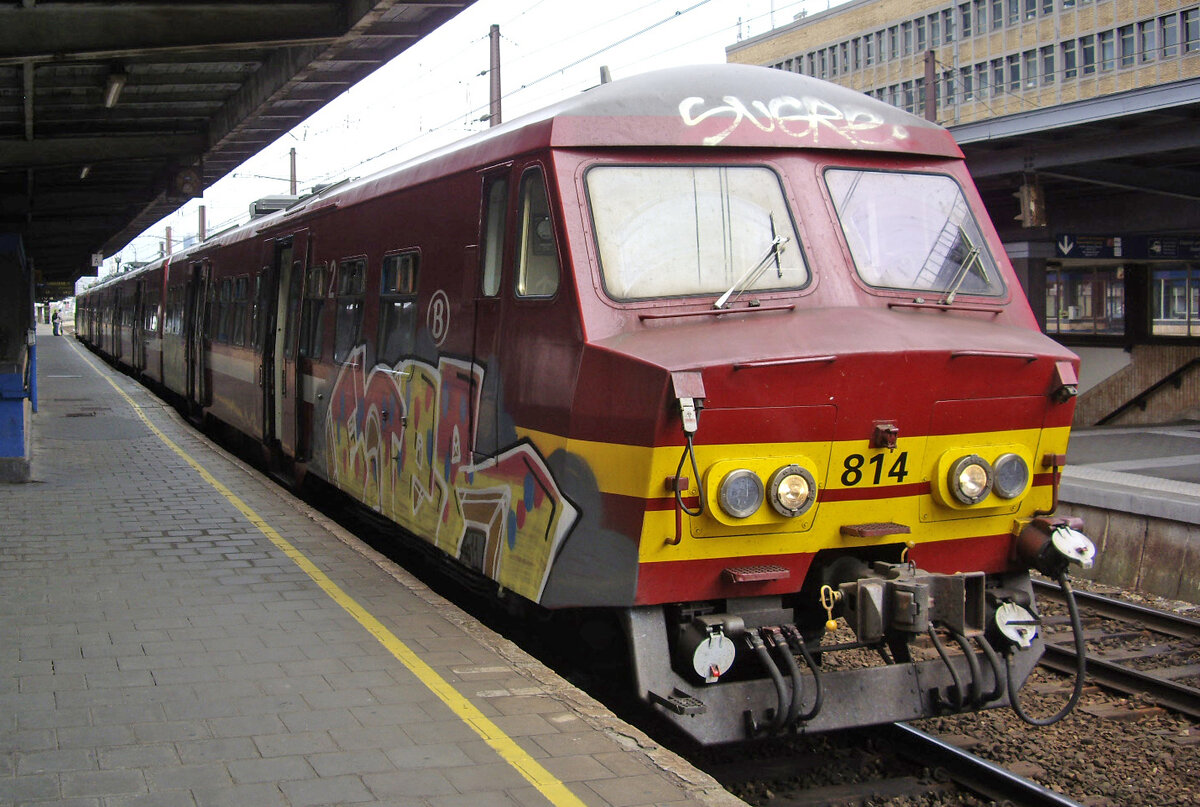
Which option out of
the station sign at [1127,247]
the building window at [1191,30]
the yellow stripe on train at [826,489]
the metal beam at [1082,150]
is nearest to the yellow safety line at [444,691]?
the yellow stripe on train at [826,489]

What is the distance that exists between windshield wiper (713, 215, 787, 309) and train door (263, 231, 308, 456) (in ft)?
19.6

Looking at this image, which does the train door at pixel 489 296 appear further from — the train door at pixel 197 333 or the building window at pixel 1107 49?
the building window at pixel 1107 49

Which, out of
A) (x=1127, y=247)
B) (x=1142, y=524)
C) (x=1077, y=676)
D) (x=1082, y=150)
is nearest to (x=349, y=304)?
(x=1077, y=676)

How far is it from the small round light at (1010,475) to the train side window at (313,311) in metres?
5.99

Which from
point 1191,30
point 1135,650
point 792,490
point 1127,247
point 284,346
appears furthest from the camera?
point 1191,30

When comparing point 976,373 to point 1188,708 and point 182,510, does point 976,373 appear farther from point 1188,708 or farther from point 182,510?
A: point 182,510

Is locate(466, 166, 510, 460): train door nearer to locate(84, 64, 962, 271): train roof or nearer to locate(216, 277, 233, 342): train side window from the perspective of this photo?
locate(84, 64, 962, 271): train roof

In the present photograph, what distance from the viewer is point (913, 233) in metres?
6.05

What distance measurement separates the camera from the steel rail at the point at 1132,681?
7.06 meters

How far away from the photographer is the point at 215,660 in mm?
5895

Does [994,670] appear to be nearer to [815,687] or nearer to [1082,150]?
[815,687]

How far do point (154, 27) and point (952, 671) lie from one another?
7292 mm

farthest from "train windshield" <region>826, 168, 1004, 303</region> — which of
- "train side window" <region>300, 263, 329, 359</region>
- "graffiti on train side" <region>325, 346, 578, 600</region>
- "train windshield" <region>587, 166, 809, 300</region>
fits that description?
"train side window" <region>300, 263, 329, 359</region>

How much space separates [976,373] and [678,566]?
1.60 m
